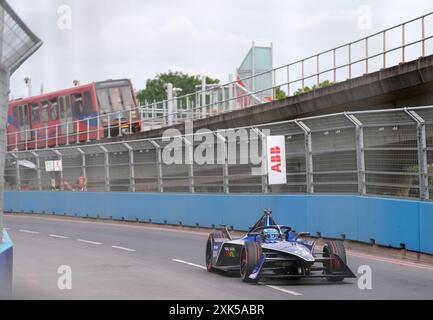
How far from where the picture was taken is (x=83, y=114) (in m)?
39.8

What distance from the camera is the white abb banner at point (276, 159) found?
758 inches

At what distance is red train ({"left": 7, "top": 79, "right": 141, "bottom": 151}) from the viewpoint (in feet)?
128

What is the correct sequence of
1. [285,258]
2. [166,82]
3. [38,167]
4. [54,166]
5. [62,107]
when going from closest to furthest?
[285,258] < [54,166] < [38,167] < [62,107] < [166,82]

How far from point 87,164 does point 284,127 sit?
489 inches

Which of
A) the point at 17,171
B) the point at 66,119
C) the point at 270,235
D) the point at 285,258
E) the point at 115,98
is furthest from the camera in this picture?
the point at 66,119

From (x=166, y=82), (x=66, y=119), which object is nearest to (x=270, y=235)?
(x=66, y=119)

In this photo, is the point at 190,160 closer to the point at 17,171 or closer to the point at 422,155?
the point at 422,155

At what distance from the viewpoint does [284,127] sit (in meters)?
19.3

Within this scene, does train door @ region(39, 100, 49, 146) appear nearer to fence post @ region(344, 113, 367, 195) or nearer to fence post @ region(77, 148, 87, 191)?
fence post @ region(77, 148, 87, 191)

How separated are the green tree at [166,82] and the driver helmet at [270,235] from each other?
10251 centimetres

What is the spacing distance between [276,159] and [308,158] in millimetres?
1026

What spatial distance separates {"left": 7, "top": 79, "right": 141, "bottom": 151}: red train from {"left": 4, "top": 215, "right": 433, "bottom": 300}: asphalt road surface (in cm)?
1918
